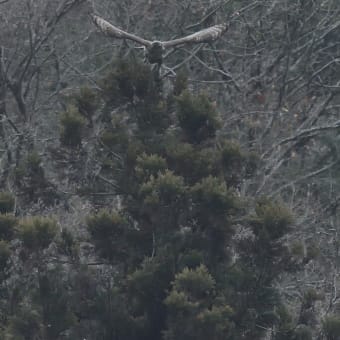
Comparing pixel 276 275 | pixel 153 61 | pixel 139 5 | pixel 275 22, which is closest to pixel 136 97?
pixel 153 61

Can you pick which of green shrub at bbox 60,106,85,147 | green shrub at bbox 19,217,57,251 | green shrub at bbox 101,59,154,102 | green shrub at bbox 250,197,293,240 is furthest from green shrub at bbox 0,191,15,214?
green shrub at bbox 250,197,293,240

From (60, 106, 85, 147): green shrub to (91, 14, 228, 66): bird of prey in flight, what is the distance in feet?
2.68

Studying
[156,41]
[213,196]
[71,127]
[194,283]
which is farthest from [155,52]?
[194,283]

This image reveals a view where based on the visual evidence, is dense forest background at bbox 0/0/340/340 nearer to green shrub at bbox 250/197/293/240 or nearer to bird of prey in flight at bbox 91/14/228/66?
green shrub at bbox 250/197/293/240

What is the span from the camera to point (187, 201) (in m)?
10.8

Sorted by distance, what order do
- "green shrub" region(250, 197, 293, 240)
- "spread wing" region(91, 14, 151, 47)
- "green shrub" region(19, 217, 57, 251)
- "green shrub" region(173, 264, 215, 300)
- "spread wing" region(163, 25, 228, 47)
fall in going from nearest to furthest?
"green shrub" region(173, 264, 215, 300) < "green shrub" region(19, 217, 57, 251) < "green shrub" region(250, 197, 293, 240) < "spread wing" region(91, 14, 151, 47) < "spread wing" region(163, 25, 228, 47)

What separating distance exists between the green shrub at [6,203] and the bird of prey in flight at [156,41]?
1.72 m

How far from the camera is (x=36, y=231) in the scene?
10.4 metres

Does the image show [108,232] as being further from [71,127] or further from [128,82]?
[128,82]

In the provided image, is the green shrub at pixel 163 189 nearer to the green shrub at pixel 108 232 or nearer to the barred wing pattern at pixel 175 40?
the green shrub at pixel 108 232

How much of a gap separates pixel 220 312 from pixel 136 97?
87.5 inches

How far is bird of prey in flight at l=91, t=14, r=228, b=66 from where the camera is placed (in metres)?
11.0

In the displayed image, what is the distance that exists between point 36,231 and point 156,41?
204 cm

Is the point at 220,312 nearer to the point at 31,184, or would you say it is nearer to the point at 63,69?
the point at 31,184
